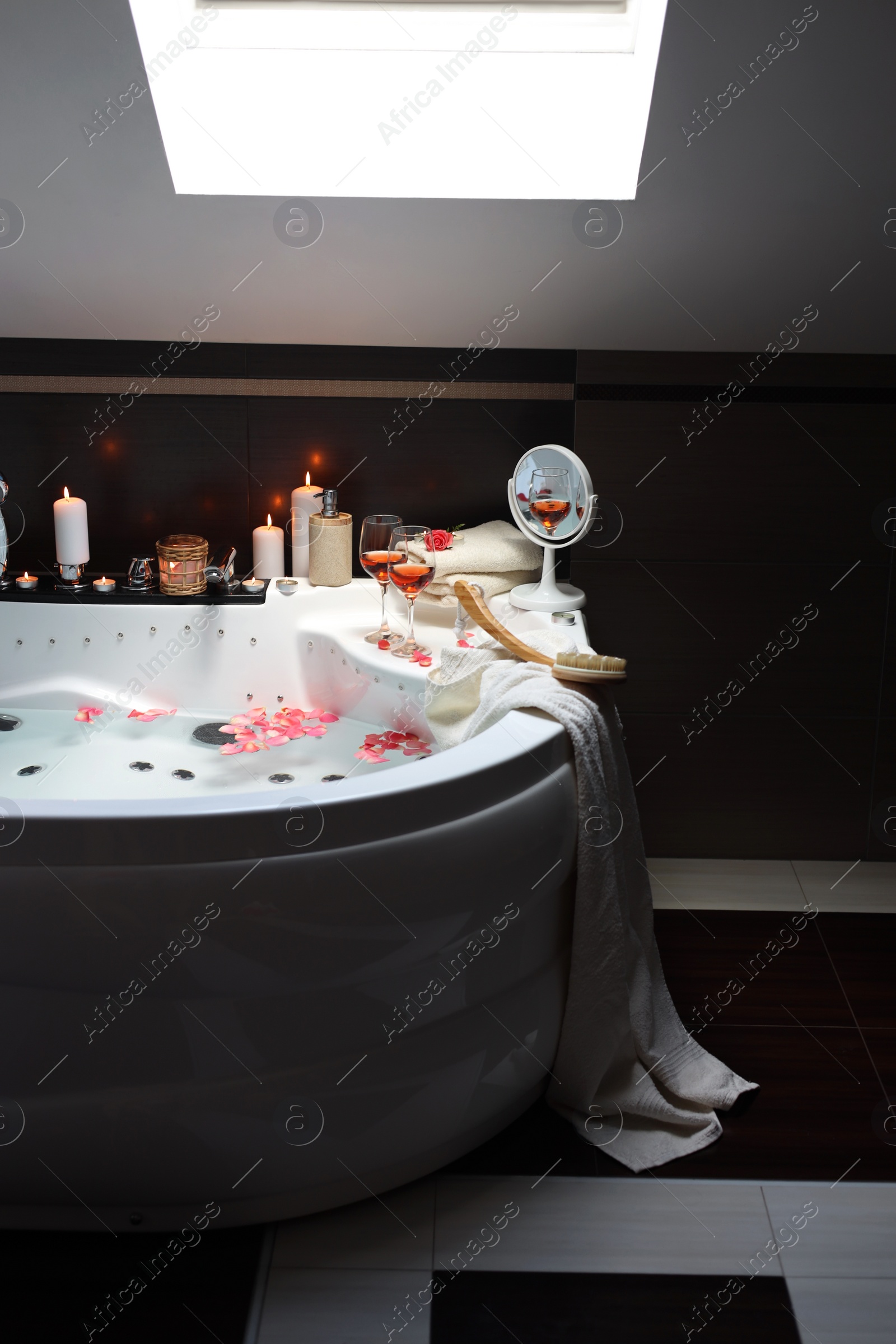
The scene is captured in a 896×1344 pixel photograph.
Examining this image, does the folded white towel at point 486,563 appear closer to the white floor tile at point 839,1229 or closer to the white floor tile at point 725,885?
the white floor tile at point 725,885

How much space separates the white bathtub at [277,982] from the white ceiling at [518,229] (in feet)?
3.57

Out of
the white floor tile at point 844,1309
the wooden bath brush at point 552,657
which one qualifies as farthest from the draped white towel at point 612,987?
the white floor tile at point 844,1309

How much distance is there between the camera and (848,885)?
102 inches

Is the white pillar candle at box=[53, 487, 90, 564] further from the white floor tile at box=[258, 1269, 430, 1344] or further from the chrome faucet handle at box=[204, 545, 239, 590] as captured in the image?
the white floor tile at box=[258, 1269, 430, 1344]

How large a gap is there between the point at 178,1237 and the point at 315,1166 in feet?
0.74

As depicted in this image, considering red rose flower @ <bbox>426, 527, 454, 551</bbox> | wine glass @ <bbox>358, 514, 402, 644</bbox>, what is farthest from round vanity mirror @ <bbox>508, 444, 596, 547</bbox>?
wine glass @ <bbox>358, 514, 402, 644</bbox>

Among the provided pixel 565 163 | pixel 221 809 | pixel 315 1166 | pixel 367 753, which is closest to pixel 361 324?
pixel 565 163

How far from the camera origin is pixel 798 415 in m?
2.46

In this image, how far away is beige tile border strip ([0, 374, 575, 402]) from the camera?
2.49 metres

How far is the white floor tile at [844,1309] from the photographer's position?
1.44 m

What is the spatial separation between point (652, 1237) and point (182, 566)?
1.60m

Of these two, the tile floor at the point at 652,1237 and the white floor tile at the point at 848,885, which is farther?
the white floor tile at the point at 848,885

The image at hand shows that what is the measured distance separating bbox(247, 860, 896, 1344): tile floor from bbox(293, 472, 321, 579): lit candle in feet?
4.28

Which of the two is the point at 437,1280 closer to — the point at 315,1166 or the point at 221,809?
the point at 315,1166
